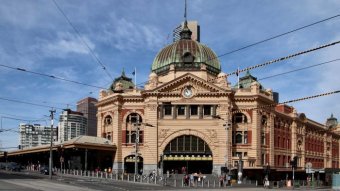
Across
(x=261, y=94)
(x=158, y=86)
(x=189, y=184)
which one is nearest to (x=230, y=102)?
(x=261, y=94)

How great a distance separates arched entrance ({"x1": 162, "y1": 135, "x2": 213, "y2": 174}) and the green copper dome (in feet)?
44.8

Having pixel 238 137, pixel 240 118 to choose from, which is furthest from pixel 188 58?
pixel 238 137

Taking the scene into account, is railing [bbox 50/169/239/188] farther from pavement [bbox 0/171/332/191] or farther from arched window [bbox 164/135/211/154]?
arched window [bbox 164/135/211/154]

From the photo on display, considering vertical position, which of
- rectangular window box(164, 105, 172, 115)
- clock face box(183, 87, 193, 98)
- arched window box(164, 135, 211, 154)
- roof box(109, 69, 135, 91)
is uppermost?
roof box(109, 69, 135, 91)

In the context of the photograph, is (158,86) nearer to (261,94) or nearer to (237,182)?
(261,94)

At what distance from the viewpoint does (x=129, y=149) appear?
8625 centimetres

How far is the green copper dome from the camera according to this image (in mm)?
88688

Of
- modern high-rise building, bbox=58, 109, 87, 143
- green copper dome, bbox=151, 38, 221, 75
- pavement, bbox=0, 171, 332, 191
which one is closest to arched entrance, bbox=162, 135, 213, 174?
green copper dome, bbox=151, 38, 221, 75

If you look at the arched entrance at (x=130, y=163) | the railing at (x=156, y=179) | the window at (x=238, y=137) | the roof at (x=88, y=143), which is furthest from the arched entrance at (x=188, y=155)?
the roof at (x=88, y=143)

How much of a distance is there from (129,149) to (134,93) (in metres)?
9.97

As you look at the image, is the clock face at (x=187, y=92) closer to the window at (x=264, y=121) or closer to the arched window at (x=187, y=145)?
the arched window at (x=187, y=145)

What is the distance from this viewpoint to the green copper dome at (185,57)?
88.7 m

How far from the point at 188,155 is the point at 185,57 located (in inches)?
737

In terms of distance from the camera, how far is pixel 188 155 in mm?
80875
